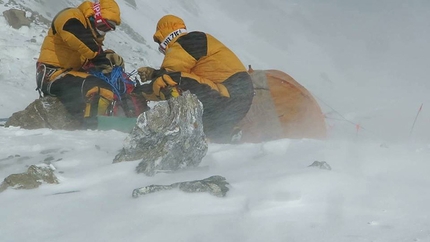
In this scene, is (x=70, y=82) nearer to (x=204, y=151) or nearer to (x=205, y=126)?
(x=205, y=126)

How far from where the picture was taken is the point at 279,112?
7559 millimetres

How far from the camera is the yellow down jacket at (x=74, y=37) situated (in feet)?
21.7

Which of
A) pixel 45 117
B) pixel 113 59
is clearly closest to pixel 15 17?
pixel 113 59

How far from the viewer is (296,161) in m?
4.29

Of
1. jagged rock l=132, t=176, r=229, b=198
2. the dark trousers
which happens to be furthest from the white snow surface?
the dark trousers

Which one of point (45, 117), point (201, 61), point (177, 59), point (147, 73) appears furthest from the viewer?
point (45, 117)

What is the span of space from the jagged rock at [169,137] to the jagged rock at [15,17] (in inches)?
628

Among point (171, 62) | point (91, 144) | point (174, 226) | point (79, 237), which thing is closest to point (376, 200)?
point (174, 226)

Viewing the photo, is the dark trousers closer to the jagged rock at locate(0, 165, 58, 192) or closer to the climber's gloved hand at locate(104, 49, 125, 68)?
Answer: the climber's gloved hand at locate(104, 49, 125, 68)

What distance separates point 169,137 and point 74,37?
3063 millimetres

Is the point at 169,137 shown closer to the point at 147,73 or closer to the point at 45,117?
the point at 147,73

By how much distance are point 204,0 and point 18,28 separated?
40325mm

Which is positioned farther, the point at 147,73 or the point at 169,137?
the point at 147,73

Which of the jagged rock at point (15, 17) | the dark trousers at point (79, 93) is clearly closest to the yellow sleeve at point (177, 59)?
the dark trousers at point (79, 93)
